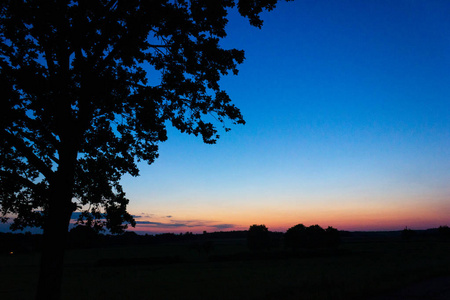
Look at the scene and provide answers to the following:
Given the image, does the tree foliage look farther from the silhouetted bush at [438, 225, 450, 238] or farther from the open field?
the silhouetted bush at [438, 225, 450, 238]

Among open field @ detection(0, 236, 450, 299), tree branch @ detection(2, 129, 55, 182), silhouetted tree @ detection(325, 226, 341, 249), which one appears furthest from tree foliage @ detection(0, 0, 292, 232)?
silhouetted tree @ detection(325, 226, 341, 249)

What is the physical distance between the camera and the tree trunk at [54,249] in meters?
8.15

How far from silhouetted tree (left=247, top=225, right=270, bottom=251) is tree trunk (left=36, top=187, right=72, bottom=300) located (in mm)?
99098

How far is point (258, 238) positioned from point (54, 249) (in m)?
99.8

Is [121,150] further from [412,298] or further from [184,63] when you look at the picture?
[412,298]

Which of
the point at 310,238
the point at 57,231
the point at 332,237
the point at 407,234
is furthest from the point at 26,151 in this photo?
the point at 407,234

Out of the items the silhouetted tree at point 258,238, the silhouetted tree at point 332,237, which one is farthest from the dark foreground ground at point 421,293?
the silhouetted tree at point 258,238

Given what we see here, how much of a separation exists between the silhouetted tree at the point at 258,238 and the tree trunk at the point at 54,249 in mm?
99098

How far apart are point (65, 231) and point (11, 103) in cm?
369

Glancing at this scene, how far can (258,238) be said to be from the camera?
103250mm

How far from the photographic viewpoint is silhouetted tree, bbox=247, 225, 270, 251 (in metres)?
103

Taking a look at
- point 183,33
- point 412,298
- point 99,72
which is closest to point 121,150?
point 99,72

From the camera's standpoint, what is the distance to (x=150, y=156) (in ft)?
37.7

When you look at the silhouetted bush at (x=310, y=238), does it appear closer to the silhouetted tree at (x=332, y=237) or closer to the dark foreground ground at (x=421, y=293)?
the silhouetted tree at (x=332, y=237)
